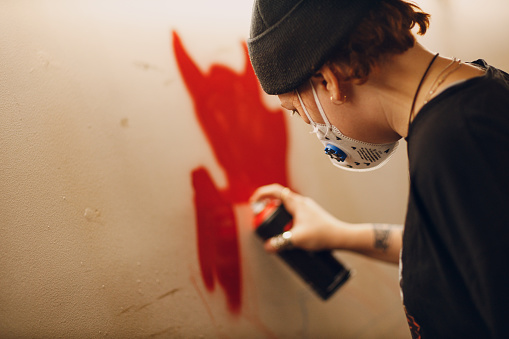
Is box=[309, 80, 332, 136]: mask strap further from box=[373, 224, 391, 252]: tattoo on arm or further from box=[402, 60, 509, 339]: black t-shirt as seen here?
box=[373, 224, 391, 252]: tattoo on arm

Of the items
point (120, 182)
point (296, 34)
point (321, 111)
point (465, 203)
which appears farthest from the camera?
point (120, 182)

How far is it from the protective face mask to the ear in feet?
0.22

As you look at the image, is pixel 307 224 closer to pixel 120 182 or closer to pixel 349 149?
pixel 349 149

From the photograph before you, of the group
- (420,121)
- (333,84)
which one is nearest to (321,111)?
(333,84)

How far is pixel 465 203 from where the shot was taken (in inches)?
25.7

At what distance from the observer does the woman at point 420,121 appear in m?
0.65

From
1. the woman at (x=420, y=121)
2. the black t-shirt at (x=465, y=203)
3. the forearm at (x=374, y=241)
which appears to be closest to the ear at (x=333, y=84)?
the woman at (x=420, y=121)

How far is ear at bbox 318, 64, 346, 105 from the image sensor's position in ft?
2.56

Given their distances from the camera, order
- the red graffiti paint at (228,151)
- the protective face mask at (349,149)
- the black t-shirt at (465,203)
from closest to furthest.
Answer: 1. the black t-shirt at (465,203)
2. the protective face mask at (349,149)
3. the red graffiti paint at (228,151)

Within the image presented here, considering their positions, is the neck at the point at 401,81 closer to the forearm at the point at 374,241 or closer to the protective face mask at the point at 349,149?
the protective face mask at the point at 349,149

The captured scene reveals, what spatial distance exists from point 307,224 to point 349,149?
14.4 inches

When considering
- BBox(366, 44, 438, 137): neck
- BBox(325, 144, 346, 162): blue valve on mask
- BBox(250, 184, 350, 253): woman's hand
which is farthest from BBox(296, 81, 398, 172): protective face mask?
BBox(250, 184, 350, 253): woman's hand

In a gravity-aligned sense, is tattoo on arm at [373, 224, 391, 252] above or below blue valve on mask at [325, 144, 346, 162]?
below

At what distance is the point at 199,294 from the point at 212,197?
10.9 inches
